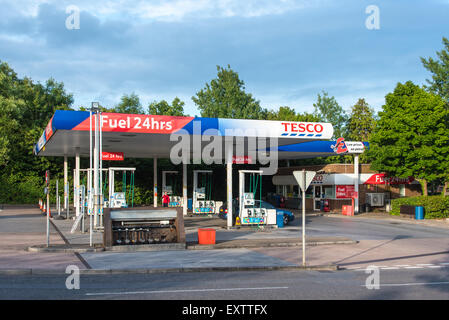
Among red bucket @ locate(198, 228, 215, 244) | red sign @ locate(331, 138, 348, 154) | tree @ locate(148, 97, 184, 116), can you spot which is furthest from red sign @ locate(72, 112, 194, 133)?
tree @ locate(148, 97, 184, 116)

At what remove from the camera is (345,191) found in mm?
38875

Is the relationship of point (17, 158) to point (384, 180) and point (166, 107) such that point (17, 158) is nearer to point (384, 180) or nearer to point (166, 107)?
point (166, 107)

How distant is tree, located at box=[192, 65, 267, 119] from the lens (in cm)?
7294

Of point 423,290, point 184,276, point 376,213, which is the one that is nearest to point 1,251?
point 184,276

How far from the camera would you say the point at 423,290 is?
1023 centimetres

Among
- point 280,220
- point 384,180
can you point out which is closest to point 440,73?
point 384,180

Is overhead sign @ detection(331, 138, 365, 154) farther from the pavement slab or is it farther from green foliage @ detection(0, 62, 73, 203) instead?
green foliage @ detection(0, 62, 73, 203)

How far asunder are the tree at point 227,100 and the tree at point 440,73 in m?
25.3

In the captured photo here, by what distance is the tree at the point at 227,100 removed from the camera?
72938 millimetres

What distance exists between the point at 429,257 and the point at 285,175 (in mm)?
30506

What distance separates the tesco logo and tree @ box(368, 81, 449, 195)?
1490 centimetres

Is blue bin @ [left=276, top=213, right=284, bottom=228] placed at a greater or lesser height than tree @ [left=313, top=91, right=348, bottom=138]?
lesser
